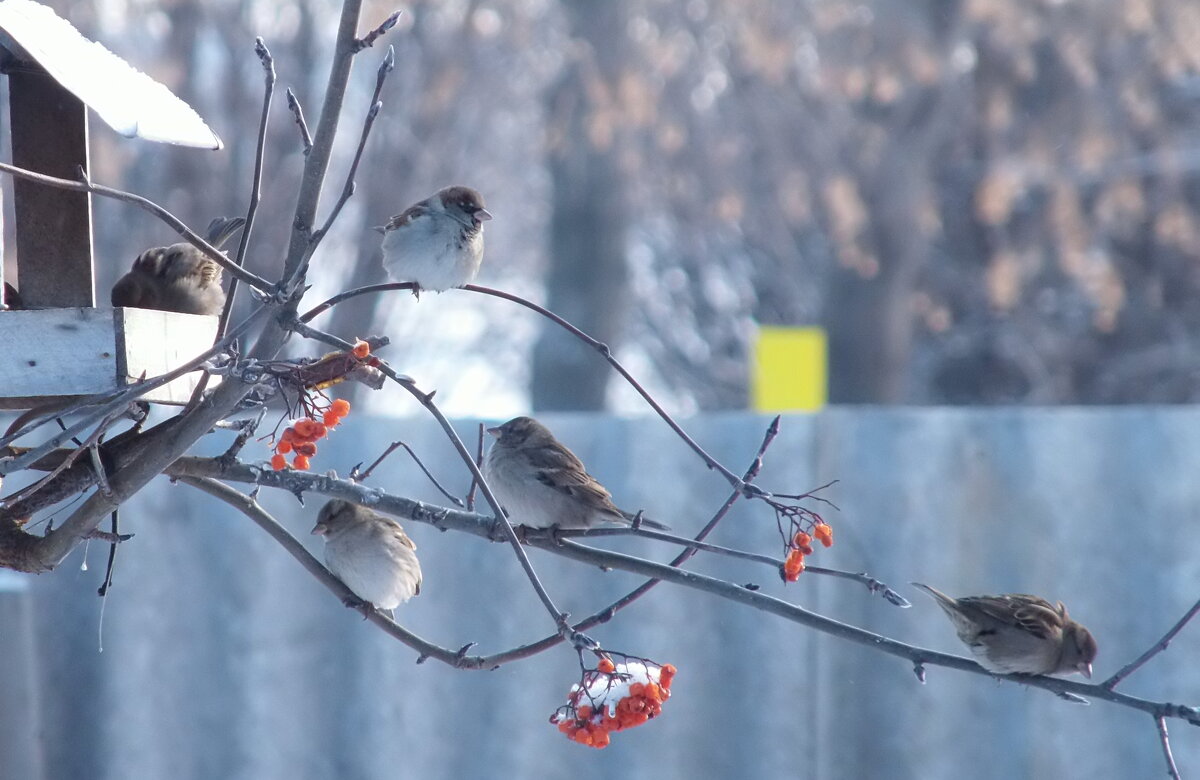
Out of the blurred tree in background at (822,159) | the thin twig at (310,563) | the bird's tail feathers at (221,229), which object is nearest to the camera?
the thin twig at (310,563)

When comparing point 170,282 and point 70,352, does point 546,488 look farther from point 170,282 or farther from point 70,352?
point 70,352

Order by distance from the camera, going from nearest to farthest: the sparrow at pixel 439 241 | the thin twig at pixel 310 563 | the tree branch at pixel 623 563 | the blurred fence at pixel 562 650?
the tree branch at pixel 623 563
the thin twig at pixel 310 563
the sparrow at pixel 439 241
the blurred fence at pixel 562 650

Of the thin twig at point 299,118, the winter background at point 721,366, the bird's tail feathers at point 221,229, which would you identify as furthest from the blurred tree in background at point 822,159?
the thin twig at point 299,118

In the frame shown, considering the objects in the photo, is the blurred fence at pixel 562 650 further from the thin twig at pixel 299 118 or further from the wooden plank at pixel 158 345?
the thin twig at pixel 299 118

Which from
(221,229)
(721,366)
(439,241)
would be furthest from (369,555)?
(721,366)

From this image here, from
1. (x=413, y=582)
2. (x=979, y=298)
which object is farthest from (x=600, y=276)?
(x=413, y=582)

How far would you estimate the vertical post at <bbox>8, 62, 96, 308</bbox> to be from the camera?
257cm

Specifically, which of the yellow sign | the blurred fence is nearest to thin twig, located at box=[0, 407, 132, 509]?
the blurred fence

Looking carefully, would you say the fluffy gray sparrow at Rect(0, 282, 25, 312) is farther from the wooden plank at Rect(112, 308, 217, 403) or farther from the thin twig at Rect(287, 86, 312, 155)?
the thin twig at Rect(287, 86, 312, 155)

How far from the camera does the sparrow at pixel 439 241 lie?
10.3 feet

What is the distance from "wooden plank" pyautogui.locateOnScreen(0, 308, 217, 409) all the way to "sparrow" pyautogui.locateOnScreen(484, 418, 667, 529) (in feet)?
4.58

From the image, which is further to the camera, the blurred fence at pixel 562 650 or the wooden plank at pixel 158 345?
the blurred fence at pixel 562 650

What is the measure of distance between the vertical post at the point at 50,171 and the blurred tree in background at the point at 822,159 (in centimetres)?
777

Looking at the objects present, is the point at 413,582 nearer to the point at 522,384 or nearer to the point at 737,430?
the point at 737,430
